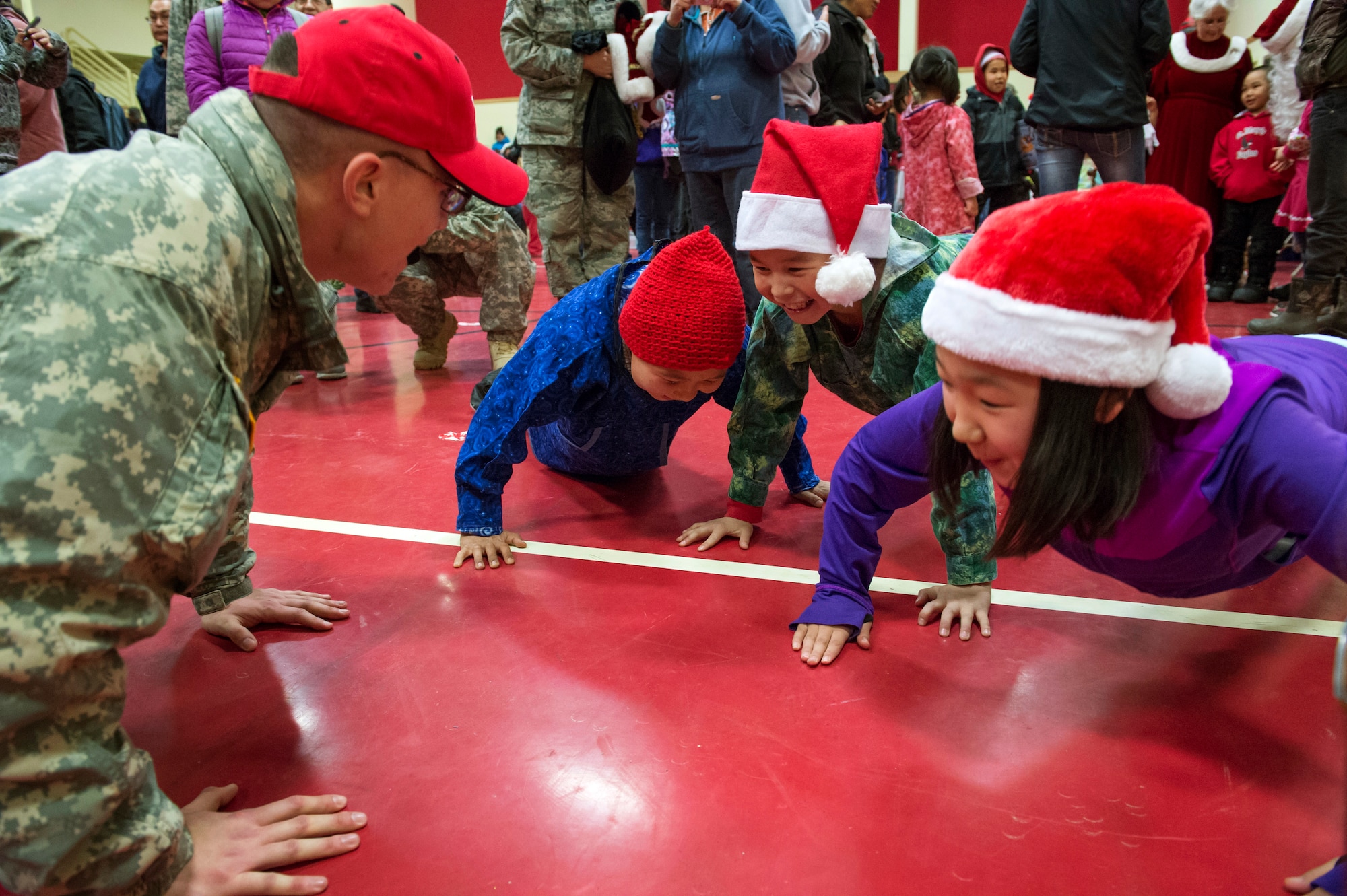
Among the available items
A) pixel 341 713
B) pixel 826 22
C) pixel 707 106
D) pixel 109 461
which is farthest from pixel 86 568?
pixel 826 22

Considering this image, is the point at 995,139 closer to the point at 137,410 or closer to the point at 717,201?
the point at 717,201

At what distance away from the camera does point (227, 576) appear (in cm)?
167

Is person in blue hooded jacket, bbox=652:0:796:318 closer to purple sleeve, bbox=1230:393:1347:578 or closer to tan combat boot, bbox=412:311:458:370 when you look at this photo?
tan combat boot, bbox=412:311:458:370

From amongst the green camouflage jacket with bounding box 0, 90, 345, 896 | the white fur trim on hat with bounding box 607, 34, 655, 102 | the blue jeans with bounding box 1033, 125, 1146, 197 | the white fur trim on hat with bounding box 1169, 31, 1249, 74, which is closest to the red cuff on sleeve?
the green camouflage jacket with bounding box 0, 90, 345, 896

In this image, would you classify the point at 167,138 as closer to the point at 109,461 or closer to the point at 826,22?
the point at 109,461

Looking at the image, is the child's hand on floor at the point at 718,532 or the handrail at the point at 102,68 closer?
the child's hand on floor at the point at 718,532

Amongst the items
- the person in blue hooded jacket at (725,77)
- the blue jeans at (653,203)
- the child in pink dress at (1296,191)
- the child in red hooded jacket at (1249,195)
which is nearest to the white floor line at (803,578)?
the person in blue hooded jacket at (725,77)

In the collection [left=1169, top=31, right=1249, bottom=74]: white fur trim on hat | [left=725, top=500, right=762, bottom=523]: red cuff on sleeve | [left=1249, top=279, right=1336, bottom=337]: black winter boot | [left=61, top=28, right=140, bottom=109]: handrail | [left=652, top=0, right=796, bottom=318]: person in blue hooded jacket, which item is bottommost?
[left=725, top=500, right=762, bottom=523]: red cuff on sleeve

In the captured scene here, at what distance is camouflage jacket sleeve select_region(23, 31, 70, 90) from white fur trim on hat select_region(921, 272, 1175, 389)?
393cm

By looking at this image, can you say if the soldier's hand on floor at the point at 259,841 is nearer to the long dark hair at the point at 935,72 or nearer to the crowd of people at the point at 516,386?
the crowd of people at the point at 516,386

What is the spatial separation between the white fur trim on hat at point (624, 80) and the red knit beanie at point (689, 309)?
217cm

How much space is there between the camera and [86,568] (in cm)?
84

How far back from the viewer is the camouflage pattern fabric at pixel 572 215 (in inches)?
154

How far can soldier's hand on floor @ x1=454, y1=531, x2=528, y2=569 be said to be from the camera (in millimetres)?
1993
